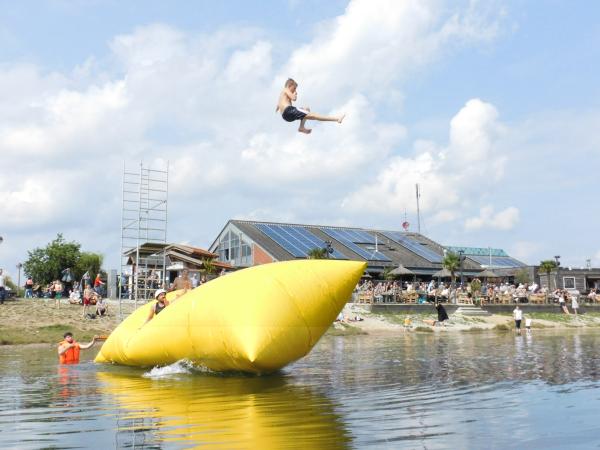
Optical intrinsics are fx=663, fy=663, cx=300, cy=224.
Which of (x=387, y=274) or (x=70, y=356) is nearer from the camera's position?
(x=70, y=356)

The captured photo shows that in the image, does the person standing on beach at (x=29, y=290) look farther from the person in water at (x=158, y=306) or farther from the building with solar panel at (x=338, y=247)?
the person in water at (x=158, y=306)

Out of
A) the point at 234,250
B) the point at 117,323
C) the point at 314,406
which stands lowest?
the point at 314,406

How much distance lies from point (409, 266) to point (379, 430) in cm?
4927

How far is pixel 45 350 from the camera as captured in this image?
61.5ft

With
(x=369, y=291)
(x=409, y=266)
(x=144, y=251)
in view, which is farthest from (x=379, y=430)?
(x=409, y=266)

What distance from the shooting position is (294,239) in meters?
53.5

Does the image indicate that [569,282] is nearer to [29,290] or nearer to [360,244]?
[360,244]

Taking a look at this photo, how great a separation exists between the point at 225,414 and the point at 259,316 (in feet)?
10.4

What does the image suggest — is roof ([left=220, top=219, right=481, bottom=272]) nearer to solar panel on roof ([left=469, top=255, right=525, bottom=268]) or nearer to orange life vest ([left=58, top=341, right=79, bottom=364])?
solar panel on roof ([left=469, top=255, right=525, bottom=268])

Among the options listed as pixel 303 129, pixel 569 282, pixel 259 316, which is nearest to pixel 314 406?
pixel 259 316

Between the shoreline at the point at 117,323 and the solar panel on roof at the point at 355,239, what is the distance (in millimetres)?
17513

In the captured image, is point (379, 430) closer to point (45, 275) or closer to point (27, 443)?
point (27, 443)

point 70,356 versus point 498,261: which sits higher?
point 498,261

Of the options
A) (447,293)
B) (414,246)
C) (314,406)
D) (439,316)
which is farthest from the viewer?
(414,246)
